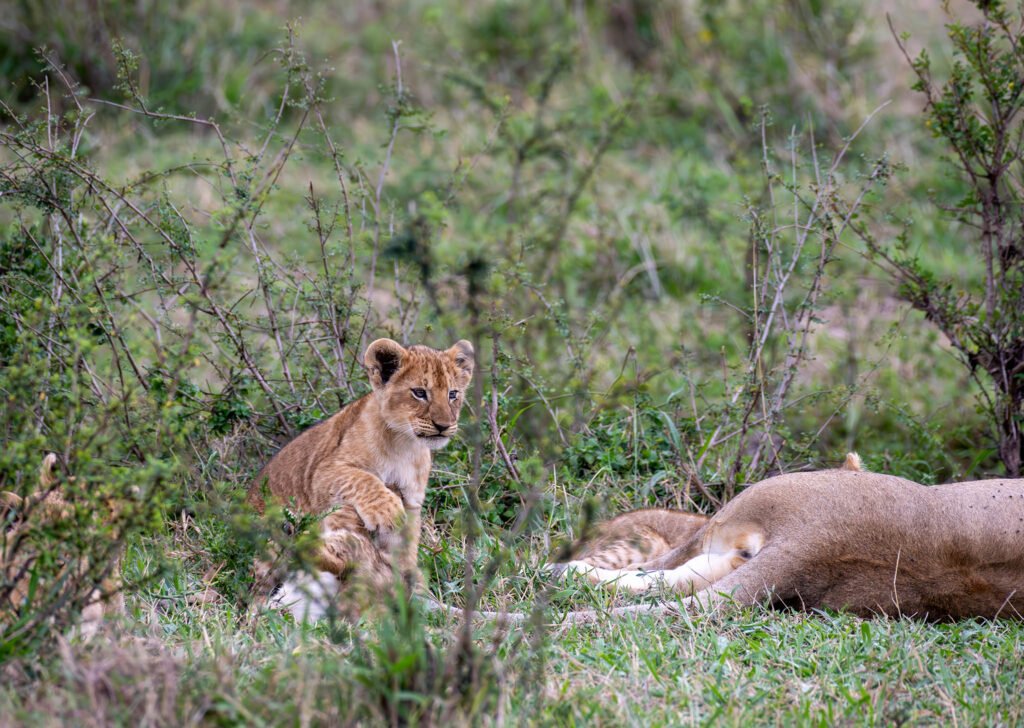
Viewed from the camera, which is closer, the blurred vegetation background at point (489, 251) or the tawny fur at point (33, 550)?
the tawny fur at point (33, 550)

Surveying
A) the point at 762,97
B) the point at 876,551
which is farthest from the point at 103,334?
the point at 762,97

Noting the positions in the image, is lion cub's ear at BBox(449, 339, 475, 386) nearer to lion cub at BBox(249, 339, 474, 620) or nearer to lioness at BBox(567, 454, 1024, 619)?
lion cub at BBox(249, 339, 474, 620)

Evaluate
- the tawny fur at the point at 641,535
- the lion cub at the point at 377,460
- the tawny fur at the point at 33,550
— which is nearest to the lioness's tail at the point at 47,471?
the tawny fur at the point at 33,550

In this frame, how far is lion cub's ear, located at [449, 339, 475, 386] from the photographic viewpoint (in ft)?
17.0

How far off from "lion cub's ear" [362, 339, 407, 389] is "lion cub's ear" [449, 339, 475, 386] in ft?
0.88

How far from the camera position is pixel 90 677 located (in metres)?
3.22

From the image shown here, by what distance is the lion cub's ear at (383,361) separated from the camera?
4953mm

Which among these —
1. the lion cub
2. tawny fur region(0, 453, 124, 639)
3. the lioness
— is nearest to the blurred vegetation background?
tawny fur region(0, 453, 124, 639)

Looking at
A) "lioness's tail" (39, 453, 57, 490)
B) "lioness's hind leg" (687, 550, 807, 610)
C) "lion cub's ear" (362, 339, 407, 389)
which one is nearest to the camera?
"lioness's tail" (39, 453, 57, 490)

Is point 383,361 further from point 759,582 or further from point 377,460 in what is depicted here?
point 759,582

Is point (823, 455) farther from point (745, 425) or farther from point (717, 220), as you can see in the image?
point (717, 220)

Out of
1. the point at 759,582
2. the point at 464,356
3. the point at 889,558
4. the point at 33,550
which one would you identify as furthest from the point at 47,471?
A: the point at 889,558

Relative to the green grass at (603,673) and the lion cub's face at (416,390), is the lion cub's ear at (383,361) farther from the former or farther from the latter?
the green grass at (603,673)

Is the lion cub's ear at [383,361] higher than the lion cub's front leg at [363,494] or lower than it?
higher
